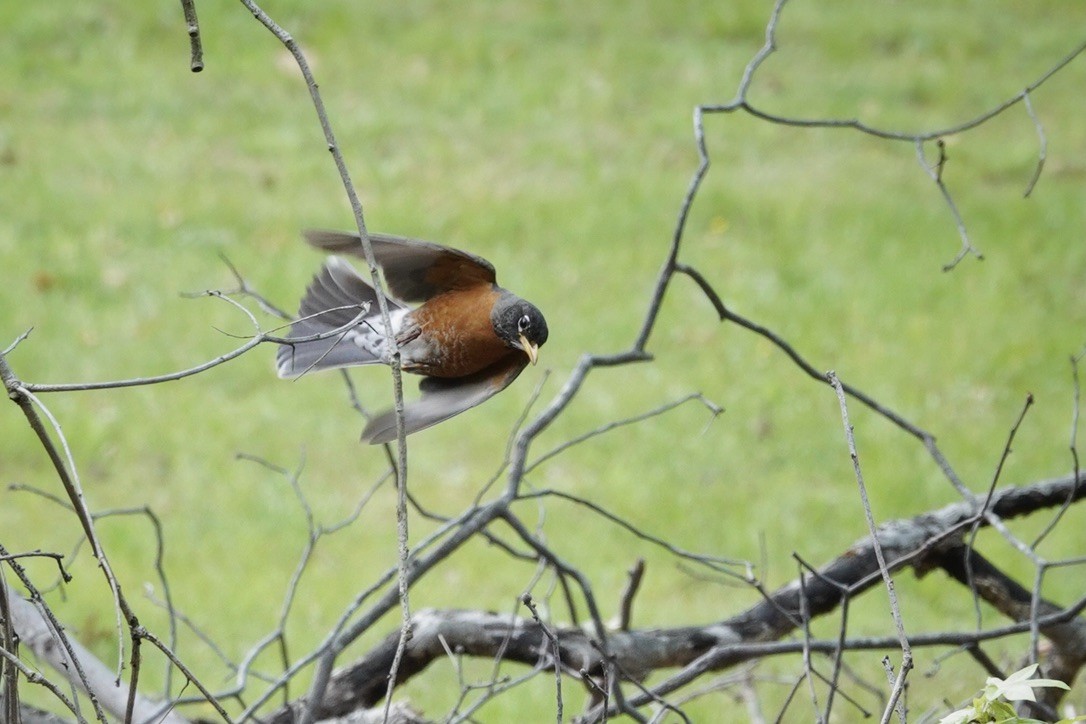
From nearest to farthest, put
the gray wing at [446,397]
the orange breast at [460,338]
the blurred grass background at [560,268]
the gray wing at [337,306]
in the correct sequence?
the gray wing at [446,397] → the orange breast at [460,338] → the gray wing at [337,306] → the blurred grass background at [560,268]

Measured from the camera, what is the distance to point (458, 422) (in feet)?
15.5

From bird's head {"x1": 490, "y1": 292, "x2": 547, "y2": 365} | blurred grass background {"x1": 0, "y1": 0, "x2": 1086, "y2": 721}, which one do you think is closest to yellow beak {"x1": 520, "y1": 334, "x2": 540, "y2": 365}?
bird's head {"x1": 490, "y1": 292, "x2": 547, "y2": 365}

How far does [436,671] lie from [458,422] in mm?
1417

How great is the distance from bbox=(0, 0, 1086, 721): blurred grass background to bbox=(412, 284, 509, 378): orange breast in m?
1.46

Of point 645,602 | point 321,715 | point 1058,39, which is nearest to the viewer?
point 321,715

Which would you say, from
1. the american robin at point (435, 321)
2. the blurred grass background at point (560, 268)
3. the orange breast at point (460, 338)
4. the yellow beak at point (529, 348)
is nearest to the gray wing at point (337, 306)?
the american robin at point (435, 321)

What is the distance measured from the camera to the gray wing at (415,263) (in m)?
1.54

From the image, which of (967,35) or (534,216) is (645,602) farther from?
(967,35)

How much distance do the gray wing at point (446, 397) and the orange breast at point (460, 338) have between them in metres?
0.01

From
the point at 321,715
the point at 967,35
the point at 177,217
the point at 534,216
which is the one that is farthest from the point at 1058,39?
the point at 321,715

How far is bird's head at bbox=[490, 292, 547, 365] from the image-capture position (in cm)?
161

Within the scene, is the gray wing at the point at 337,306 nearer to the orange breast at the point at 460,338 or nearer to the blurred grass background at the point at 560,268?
the orange breast at the point at 460,338

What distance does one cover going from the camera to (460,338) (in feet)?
5.45

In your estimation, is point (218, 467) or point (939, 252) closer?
point (218, 467)
